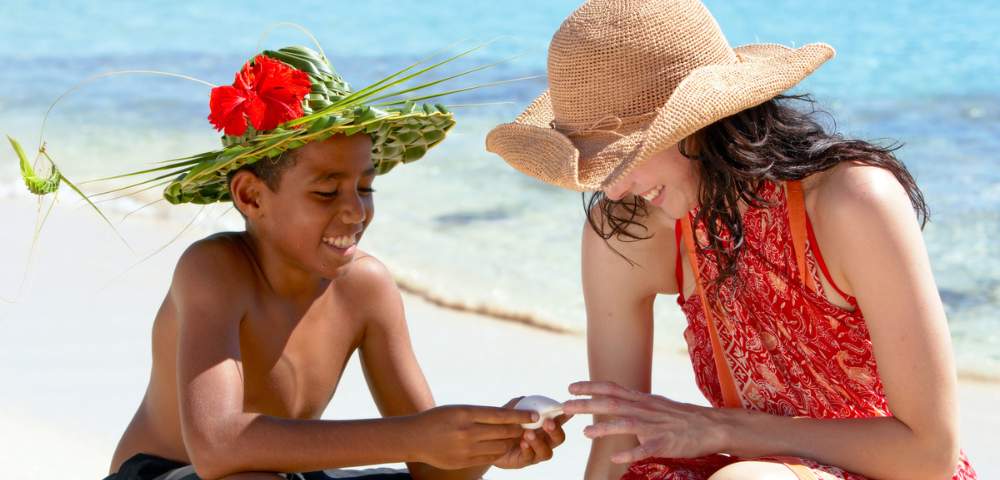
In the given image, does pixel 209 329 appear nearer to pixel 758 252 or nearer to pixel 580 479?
pixel 758 252

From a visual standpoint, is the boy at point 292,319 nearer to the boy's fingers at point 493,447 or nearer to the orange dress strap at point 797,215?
the boy's fingers at point 493,447

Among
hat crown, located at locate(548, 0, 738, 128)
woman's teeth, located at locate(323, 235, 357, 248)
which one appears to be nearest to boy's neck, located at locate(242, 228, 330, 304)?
woman's teeth, located at locate(323, 235, 357, 248)

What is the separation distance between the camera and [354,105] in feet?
8.29

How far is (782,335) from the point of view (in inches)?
98.9

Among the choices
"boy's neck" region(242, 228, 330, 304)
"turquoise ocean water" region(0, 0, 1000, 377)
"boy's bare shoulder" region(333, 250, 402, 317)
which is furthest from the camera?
"turquoise ocean water" region(0, 0, 1000, 377)

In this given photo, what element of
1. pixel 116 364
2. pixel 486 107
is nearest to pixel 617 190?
pixel 116 364

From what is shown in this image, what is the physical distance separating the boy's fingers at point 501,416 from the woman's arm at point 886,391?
0.29ft

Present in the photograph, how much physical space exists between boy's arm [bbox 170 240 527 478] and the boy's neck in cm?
21

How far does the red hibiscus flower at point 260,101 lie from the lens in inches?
98.3

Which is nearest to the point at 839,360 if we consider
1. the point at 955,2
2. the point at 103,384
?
the point at 103,384

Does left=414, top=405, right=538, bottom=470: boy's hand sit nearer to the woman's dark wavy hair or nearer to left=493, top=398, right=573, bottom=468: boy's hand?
left=493, top=398, right=573, bottom=468: boy's hand

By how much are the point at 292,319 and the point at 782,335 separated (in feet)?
3.31

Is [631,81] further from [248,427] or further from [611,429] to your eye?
[248,427]

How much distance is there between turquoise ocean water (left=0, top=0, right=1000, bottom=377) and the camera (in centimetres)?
564
